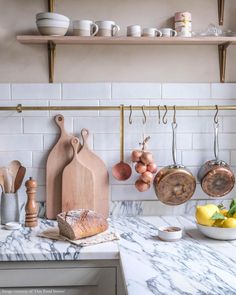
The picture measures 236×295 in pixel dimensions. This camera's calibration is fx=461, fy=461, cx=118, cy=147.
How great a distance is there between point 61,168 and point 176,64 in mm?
762

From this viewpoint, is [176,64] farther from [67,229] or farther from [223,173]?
[67,229]

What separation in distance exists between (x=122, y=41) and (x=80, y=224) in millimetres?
840

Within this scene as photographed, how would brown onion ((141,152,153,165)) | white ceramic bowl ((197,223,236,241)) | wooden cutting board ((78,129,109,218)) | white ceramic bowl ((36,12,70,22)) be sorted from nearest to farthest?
white ceramic bowl ((197,223,236,241)) → white ceramic bowl ((36,12,70,22)) → brown onion ((141,152,153,165)) → wooden cutting board ((78,129,109,218))

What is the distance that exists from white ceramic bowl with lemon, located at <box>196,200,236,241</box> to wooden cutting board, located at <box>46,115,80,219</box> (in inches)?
27.5

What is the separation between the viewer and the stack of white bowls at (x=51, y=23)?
2.02m

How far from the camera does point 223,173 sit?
86.0 inches

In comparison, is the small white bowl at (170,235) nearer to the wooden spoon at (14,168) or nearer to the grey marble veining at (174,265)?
the grey marble veining at (174,265)

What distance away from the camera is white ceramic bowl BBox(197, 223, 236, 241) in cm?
182

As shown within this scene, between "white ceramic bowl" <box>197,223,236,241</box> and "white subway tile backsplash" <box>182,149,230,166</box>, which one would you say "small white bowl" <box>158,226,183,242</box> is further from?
"white subway tile backsplash" <box>182,149,230,166</box>

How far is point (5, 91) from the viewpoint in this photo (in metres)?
2.23

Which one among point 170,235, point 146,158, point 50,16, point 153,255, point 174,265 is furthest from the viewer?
point 146,158

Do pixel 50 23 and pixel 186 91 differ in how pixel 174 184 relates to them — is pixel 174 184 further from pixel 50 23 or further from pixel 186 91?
pixel 50 23

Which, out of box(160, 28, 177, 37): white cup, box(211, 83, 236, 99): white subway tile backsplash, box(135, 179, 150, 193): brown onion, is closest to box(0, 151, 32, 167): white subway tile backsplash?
box(135, 179, 150, 193): brown onion

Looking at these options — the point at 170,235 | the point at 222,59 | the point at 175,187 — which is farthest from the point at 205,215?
the point at 222,59
